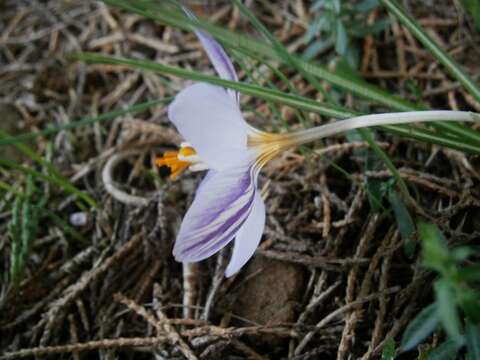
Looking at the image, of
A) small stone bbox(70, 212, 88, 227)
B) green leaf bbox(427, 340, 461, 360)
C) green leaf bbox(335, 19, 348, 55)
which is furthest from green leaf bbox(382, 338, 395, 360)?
small stone bbox(70, 212, 88, 227)

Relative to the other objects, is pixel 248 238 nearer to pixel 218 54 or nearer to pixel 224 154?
pixel 224 154

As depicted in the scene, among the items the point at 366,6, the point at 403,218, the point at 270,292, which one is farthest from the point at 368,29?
the point at 270,292

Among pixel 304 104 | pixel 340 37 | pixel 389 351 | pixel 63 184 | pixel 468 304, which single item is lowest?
pixel 389 351

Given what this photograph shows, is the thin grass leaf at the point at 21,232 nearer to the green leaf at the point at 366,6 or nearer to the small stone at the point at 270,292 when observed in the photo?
the small stone at the point at 270,292

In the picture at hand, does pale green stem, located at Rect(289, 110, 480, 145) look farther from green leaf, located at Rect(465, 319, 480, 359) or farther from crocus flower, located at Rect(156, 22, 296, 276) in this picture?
green leaf, located at Rect(465, 319, 480, 359)

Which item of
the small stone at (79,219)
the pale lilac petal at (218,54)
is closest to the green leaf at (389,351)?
the pale lilac petal at (218,54)

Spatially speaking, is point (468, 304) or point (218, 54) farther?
point (218, 54)
